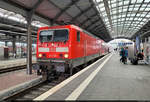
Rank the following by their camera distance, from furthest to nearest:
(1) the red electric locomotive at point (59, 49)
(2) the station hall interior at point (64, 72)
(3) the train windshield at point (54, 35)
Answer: (3) the train windshield at point (54, 35), (1) the red electric locomotive at point (59, 49), (2) the station hall interior at point (64, 72)

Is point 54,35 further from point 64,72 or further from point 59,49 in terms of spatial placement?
point 64,72

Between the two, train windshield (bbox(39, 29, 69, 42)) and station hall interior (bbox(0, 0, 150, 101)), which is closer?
station hall interior (bbox(0, 0, 150, 101))

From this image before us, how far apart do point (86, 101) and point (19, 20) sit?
17.1 m

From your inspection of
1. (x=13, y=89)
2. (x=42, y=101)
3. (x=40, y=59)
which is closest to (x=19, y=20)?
(x=40, y=59)

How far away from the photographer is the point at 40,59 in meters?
7.81

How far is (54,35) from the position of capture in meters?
7.52

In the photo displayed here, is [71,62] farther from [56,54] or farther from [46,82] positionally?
[46,82]

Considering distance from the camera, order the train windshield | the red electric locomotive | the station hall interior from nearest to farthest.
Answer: the station hall interior → the red electric locomotive → the train windshield

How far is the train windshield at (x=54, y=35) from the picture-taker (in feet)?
23.8

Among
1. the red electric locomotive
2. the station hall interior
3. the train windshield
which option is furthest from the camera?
the train windshield

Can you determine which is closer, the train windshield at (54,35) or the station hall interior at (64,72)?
the station hall interior at (64,72)

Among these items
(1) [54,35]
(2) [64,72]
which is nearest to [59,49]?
(1) [54,35]

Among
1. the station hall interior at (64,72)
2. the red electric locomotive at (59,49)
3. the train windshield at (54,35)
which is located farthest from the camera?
the train windshield at (54,35)

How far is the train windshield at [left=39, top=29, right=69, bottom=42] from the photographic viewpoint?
724cm
